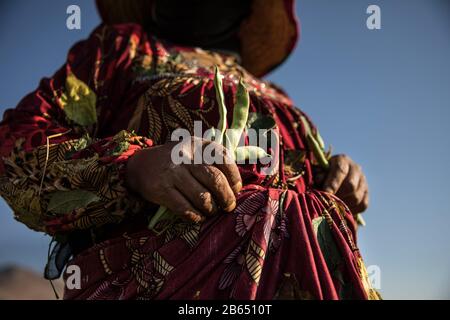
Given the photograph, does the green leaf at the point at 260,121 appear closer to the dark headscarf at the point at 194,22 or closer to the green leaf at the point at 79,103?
the green leaf at the point at 79,103

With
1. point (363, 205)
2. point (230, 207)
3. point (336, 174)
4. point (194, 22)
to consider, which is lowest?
point (363, 205)

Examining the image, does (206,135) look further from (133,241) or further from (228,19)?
(228,19)

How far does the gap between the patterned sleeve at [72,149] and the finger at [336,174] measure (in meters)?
0.61

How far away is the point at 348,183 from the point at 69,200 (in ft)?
2.86

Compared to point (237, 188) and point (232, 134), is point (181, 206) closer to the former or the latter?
point (237, 188)

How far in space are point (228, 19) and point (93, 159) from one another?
110 centimetres

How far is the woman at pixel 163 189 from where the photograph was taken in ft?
3.26

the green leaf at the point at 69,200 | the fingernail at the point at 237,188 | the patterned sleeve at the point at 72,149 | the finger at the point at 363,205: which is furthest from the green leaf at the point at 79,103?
the finger at the point at 363,205

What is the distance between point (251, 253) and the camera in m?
0.98

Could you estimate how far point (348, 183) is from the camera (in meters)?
1.57

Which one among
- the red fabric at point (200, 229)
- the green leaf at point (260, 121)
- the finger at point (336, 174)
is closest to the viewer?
the red fabric at point (200, 229)

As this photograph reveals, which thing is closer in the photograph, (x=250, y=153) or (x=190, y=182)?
(x=190, y=182)

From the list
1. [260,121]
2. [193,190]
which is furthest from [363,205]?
[193,190]

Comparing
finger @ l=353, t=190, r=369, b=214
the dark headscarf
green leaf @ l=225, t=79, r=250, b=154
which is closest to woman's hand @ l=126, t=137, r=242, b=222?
green leaf @ l=225, t=79, r=250, b=154
